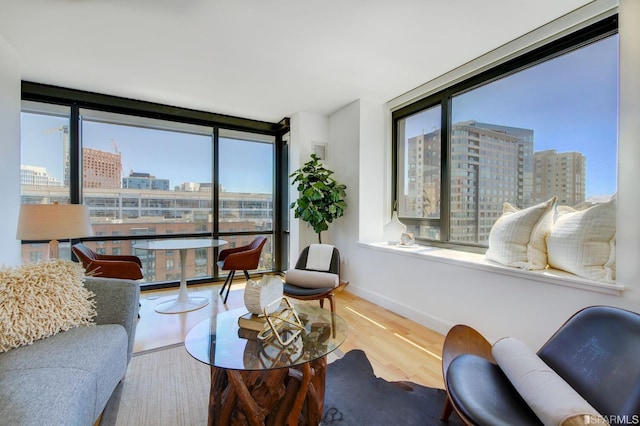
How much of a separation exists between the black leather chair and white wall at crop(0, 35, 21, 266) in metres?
3.65

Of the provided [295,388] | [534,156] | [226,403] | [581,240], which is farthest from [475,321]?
[226,403]

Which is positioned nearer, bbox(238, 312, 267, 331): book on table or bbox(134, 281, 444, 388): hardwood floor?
bbox(238, 312, 267, 331): book on table

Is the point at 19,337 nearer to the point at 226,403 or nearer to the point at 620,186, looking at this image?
the point at 226,403

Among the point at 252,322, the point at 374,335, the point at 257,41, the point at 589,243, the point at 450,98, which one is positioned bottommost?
the point at 374,335

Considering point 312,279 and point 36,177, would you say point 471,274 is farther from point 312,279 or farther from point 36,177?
point 36,177

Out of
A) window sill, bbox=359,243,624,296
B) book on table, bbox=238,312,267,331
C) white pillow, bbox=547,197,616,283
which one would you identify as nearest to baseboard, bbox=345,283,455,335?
window sill, bbox=359,243,624,296

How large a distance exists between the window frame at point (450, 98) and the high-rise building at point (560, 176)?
76 centimetres

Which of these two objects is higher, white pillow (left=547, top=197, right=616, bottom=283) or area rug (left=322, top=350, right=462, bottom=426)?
white pillow (left=547, top=197, right=616, bottom=283)

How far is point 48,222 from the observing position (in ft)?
6.77

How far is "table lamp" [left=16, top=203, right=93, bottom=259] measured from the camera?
80.2 inches

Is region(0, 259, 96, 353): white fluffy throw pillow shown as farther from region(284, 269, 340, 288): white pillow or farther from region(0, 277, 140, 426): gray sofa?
region(284, 269, 340, 288): white pillow

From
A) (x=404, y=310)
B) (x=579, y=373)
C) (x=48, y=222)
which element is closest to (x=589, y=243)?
(x=579, y=373)

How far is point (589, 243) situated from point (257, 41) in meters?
3.05

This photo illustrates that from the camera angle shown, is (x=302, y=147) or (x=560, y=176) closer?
(x=560, y=176)
